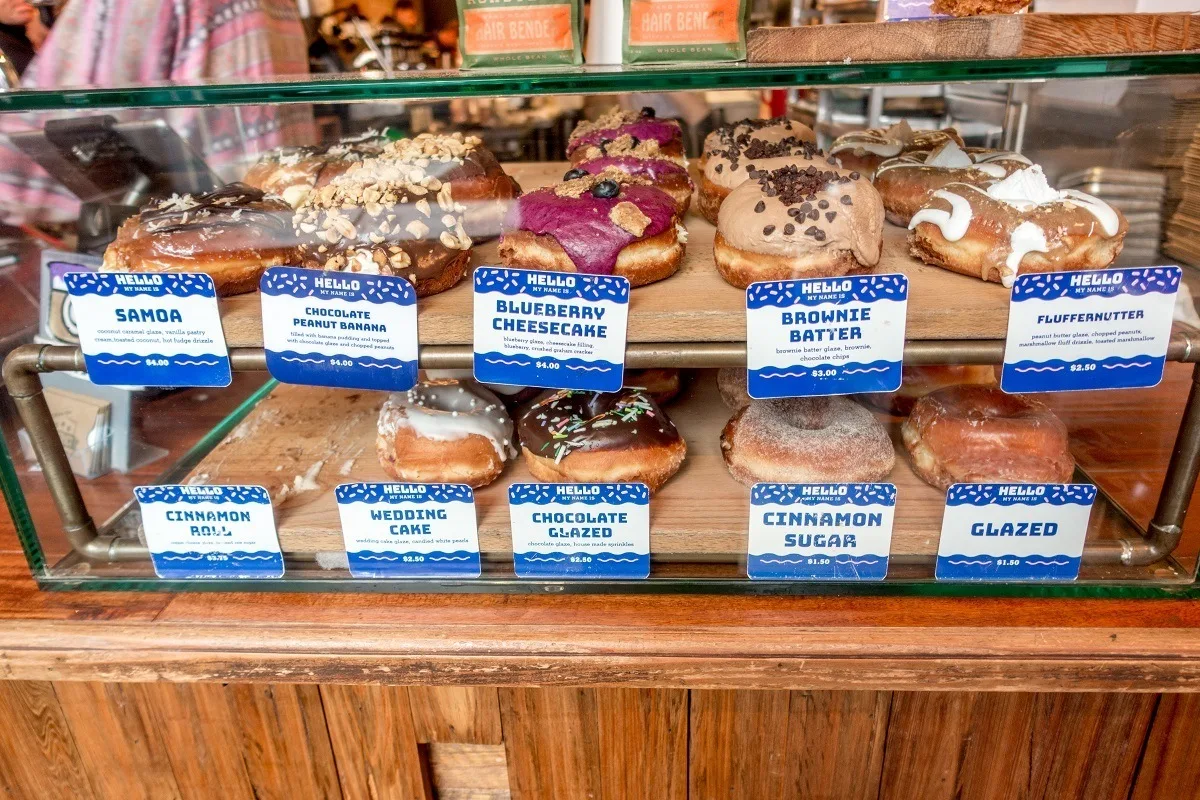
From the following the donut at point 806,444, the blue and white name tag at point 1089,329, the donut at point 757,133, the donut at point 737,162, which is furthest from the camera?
the donut at point 757,133

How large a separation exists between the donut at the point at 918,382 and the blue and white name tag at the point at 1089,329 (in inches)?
22.5

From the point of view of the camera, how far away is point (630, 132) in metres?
2.04

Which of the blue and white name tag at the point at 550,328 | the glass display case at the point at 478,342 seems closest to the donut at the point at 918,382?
the glass display case at the point at 478,342

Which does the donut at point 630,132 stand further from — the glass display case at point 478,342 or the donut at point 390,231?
the donut at point 390,231

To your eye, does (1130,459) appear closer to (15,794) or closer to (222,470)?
(222,470)

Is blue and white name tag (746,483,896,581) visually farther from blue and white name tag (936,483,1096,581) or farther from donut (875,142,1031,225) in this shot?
donut (875,142,1031,225)

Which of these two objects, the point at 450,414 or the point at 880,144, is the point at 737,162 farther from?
the point at 450,414

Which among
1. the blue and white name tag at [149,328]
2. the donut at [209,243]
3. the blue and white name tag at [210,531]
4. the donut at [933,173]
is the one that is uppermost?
the donut at [933,173]

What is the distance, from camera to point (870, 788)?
147cm

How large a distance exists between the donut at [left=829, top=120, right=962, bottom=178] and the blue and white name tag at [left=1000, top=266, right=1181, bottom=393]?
757mm

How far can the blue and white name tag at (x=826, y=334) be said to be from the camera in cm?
114

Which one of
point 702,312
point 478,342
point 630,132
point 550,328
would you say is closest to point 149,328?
point 478,342

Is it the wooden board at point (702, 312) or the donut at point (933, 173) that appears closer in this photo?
the wooden board at point (702, 312)

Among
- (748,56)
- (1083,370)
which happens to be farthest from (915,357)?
(748,56)
